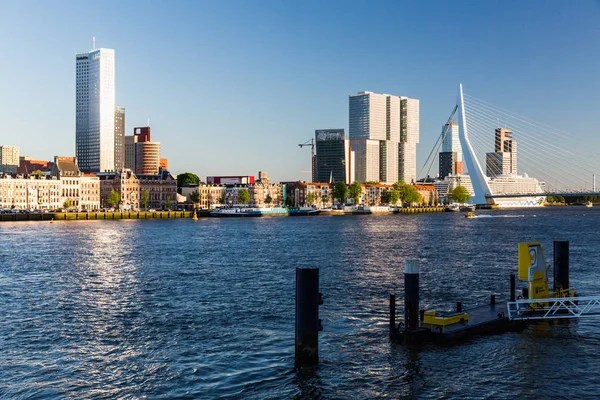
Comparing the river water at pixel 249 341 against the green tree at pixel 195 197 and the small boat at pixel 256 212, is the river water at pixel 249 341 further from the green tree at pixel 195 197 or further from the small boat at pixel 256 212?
the green tree at pixel 195 197

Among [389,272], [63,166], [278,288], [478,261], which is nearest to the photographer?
[278,288]

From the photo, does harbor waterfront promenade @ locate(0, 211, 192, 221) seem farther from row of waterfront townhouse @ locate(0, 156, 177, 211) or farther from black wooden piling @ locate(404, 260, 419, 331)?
black wooden piling @ locate(404, 260, 419, 331)

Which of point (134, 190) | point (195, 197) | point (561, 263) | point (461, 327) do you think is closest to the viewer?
point (461, 327)

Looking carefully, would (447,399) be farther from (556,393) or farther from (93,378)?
(93,378)

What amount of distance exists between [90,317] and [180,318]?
366cm

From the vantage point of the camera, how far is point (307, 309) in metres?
19.1

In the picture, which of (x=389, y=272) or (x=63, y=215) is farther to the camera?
(x=63, y=215)

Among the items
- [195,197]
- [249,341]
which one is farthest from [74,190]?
[249,341]

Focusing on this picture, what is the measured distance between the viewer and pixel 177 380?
63.4 ft

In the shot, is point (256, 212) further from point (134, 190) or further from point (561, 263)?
point (561, 263)

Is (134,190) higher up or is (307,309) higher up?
(134,190)

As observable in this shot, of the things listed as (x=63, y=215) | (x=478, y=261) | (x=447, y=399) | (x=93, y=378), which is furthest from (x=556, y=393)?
(x=63, y=215)

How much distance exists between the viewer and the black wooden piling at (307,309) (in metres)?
19.0

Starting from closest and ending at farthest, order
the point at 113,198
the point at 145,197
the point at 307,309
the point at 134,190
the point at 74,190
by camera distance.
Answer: the point at 307,309 → the point at 113,198 → the point at 145,197 → the point at 74,190 → the point at 134,190
